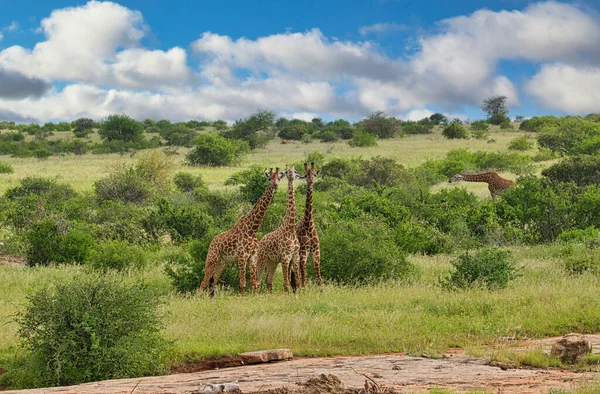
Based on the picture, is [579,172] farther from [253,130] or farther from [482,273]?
[253,130]

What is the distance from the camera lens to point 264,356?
925cm

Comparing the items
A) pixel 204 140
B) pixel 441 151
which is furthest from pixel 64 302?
pixel 441 151

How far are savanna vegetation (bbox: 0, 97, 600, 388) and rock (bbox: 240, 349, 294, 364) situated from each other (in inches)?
17.3

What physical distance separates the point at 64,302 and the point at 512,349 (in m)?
5.72

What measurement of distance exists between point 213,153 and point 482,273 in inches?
1485

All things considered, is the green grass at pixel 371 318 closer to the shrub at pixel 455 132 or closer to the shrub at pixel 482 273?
the shrub at pixel 482 273

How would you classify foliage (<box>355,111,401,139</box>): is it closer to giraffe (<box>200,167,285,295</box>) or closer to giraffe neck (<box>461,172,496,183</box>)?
giraffe neck (<box>461,172,496,183</box>)

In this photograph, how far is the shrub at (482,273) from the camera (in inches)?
569

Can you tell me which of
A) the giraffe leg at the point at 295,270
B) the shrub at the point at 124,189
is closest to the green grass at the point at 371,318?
the giraffe leg at the point at 295,270

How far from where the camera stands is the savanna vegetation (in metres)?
9.50

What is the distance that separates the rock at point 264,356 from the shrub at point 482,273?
5.76m

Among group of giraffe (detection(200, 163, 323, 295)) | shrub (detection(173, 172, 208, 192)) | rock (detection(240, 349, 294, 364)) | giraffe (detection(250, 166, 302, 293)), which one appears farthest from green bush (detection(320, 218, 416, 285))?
shrub (detection(173, 172, 208, 192))

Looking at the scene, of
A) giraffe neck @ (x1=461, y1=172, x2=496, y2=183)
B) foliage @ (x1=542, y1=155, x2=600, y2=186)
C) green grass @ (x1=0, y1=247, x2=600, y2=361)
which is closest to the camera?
green grass @ (x1=0, y1=247, x2=600, y2=361)

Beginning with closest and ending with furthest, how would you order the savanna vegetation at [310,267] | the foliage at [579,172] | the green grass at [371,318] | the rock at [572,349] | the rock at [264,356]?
the rock at [572,349], the rock at [264,356], the savanna vegetation at [310,267], the green grass at [371,318], the foliage at [579,172]
